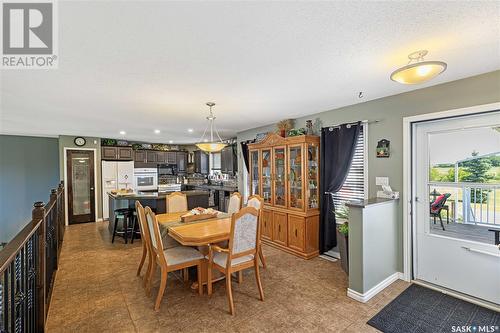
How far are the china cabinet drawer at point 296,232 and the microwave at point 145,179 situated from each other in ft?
17.2

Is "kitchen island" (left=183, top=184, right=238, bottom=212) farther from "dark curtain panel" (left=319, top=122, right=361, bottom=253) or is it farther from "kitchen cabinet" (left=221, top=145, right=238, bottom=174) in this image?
"dark curtain panel" (left=319, top=122, right=361, bottom=253)

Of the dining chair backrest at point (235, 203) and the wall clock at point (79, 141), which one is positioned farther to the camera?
the wall clock at point (79, 141)

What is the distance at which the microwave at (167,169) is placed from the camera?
8227 millimetres

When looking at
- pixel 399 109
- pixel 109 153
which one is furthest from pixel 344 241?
pixel 109 153

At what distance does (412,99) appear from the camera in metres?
2.98

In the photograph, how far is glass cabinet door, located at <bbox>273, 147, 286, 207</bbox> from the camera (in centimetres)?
429

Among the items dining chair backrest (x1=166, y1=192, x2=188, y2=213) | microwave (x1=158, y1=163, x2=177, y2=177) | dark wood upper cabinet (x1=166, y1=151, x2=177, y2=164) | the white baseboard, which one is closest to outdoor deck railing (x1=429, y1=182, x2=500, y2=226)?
the white baseboard

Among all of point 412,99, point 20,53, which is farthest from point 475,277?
point 20,53

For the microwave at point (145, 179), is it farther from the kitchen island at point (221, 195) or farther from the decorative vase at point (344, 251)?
the decorative vase at point (344, 251)

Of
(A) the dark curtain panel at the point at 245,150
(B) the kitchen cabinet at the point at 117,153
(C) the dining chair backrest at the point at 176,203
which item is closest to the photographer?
(C) the dining chair backrest at the point at 176,203

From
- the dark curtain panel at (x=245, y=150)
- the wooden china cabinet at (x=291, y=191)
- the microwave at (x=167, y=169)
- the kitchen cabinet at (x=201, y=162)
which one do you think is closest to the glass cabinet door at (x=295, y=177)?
the wooden china cabinet at (x=291, y=191)

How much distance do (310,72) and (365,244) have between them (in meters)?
1.98

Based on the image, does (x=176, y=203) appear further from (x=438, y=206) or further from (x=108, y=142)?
(x=108, y=142)

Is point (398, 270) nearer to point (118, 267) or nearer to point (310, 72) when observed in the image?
point (310, 72)
